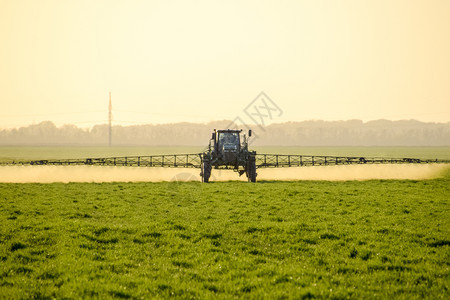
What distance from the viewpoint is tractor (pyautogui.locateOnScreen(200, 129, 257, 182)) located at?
30.9 metres

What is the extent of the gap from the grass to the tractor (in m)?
12.3

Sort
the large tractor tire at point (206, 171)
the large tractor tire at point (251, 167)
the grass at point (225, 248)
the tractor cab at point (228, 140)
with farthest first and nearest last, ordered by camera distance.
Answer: the tractor cab at point (228, 140) → the large tractor tire at point (251, 167) → the large tractor tire at point (206, 171) → the grass at point (225, 248)

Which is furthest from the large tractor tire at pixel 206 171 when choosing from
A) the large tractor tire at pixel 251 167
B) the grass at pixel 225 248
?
the grass at pixel 225 248

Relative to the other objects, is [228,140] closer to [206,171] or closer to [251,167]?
[251,167]

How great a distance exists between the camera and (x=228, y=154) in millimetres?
30906

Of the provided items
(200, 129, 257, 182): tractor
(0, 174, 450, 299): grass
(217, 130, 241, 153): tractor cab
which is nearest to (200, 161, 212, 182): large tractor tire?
(200, 129, 257, 182): tractor

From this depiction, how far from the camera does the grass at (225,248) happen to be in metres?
7.59

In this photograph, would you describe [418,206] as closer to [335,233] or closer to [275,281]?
[335,233]

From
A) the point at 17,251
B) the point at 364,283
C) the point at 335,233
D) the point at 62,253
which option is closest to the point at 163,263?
the point at 62,253

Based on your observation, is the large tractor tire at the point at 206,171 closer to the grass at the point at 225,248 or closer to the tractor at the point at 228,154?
the tractor at the point at 228,154

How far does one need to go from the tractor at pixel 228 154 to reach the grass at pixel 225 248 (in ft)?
40.4

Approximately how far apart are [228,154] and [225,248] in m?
20.5

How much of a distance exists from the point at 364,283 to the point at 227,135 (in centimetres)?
2488

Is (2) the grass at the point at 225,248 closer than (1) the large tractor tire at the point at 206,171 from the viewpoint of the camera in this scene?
Yes
